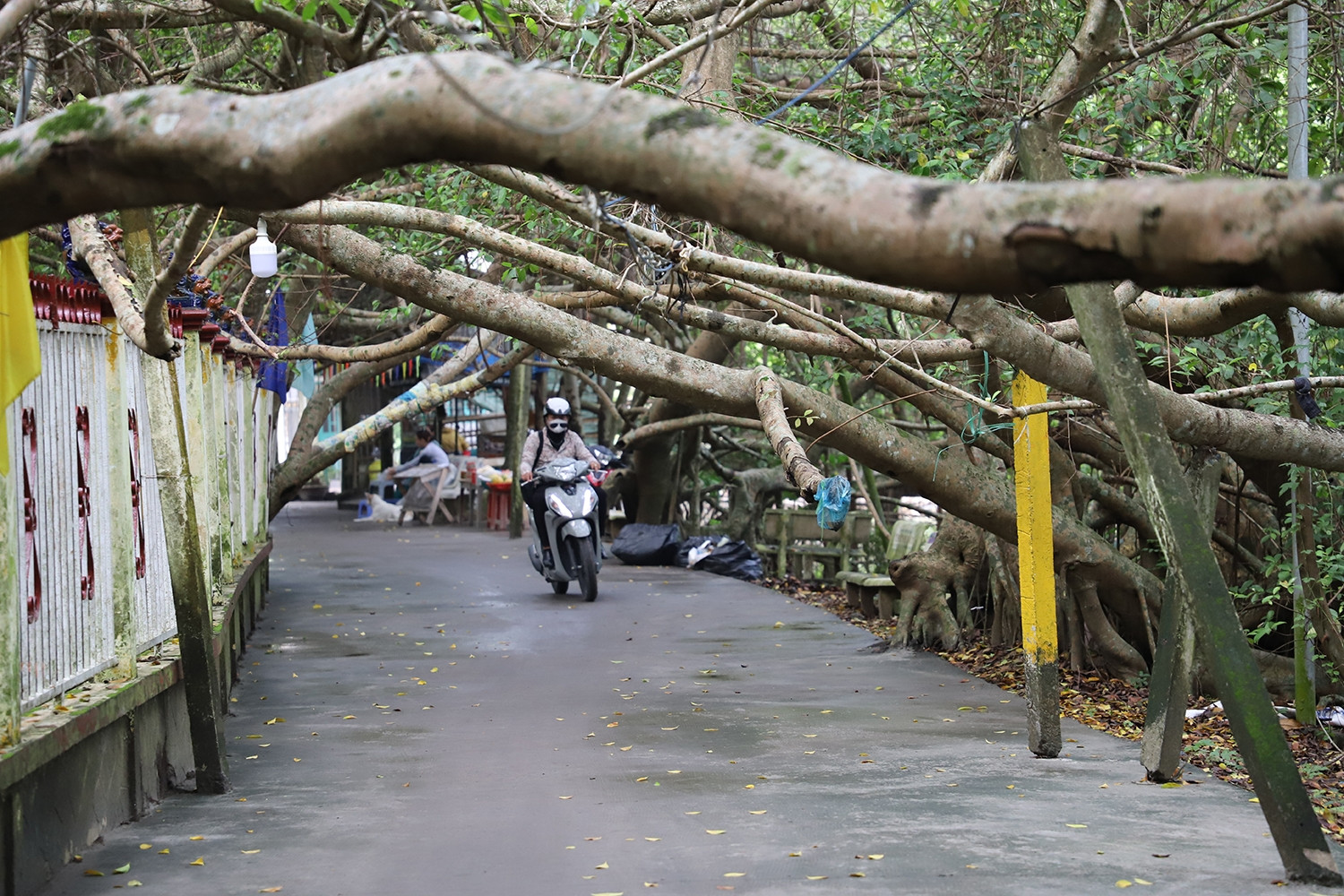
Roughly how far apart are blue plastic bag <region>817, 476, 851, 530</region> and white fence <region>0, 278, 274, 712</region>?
3.01 meters

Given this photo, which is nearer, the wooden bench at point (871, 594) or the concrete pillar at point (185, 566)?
the concrete pillar at point (185, 566)

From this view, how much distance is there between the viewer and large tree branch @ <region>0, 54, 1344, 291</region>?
229 cm

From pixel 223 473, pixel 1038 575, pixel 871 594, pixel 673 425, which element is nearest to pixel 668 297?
pixel 1038 575

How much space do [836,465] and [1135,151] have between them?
30.0ft

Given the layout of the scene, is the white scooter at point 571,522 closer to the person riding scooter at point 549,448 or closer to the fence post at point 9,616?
the person riding scooter at point 549,448

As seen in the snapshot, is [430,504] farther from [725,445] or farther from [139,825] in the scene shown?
[139,825]

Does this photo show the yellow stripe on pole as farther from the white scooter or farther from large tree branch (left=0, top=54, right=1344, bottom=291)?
the white scooter

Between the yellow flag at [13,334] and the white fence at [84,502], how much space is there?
298 millimetres

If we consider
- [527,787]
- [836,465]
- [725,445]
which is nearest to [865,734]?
[527,787]

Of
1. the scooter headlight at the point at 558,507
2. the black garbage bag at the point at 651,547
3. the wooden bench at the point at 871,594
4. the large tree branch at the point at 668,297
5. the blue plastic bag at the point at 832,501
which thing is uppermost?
the large tree branch at the point at 668,297

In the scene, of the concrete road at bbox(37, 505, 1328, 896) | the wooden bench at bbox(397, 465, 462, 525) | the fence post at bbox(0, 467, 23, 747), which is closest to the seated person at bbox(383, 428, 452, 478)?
the wooden bench at bbox(397, 465, 462, 525)

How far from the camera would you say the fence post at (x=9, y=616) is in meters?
4.33

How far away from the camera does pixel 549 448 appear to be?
539 inches

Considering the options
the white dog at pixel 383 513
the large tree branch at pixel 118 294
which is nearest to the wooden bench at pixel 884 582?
the large tree branch at pixel 118 294
